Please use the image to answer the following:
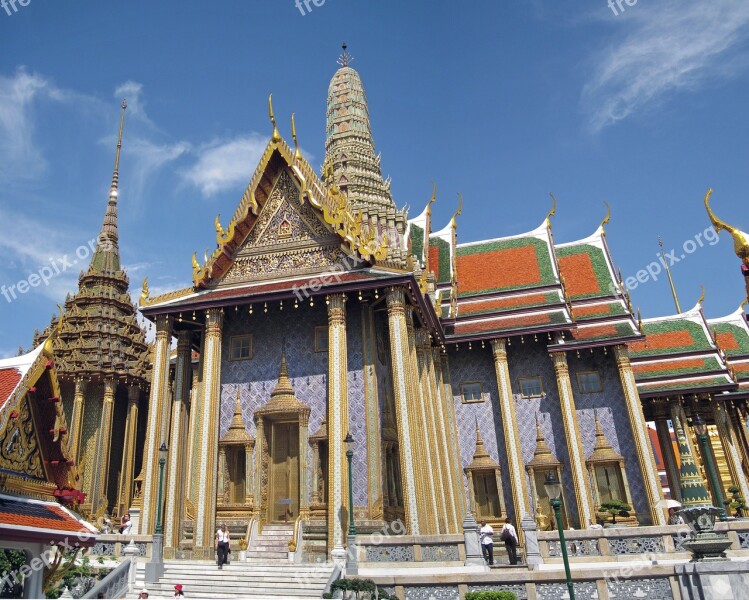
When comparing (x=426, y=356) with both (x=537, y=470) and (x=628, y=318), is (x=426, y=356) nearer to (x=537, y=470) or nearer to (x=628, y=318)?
(x=537, y=470)

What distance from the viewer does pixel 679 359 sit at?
24750mm

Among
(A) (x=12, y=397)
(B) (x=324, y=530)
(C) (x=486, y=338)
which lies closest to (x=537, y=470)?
(C) (x=486, y=338)

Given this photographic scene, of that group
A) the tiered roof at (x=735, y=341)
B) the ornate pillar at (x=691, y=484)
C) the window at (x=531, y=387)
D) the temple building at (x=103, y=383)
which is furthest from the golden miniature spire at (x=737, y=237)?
the temple building at (x=103, y=383)

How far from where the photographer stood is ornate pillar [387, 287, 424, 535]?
46.3ft

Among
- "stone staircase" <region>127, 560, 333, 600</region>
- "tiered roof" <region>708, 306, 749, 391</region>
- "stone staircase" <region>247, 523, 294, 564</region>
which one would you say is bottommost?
"stone staircase" <region>127, 560, 333, 600</region>

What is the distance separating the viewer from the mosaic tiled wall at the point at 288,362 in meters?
16.3

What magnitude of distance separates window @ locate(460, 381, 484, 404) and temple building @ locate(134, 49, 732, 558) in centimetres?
6

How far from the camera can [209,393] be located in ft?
53.8

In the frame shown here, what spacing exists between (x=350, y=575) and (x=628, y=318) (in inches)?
612

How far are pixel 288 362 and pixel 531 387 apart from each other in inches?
371

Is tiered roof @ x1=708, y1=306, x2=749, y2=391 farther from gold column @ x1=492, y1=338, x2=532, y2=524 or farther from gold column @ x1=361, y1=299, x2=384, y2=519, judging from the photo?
gold column @ x1=361, y1=299, x2=384, y2=519

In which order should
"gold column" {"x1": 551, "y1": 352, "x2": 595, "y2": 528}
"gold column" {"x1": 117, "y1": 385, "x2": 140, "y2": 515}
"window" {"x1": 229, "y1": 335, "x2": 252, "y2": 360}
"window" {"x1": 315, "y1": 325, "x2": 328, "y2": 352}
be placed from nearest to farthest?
"window" {"x1": 315, "y1": 325, "x2": 328, "y2": 352}, "window" {"x1": 229, "y1": 335, "x2": 252, "y2": 360}, "gold column" {"x1": 551, "y1": 352, "x2": 595, "y2": 528}, "gold column" {"x1": 117, "y1": 385, "x2": 140, "y2": 515}

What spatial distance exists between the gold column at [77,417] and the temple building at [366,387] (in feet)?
35.9

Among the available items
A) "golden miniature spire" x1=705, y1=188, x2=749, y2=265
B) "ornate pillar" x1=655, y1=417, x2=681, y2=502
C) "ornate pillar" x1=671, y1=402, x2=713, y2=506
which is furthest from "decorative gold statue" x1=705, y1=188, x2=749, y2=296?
"ornate pillar" x1=655, y1=417, x2=681, y2=502
